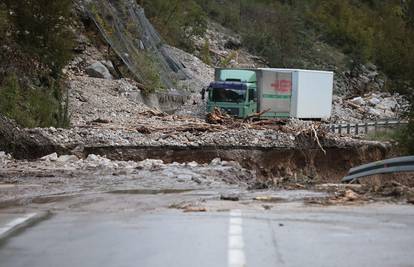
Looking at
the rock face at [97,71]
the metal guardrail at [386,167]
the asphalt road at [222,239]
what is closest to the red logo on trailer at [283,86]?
the rock face at [97,71]

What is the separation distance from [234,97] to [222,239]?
3571cm

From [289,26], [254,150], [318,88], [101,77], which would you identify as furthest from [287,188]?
[289,26]

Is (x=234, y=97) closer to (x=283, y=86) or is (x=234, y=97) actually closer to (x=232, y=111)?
(x=232, y=111)

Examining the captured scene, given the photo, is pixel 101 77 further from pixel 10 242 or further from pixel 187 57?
pixel 10 242

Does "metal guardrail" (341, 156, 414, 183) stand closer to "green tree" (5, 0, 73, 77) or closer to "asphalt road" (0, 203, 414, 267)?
"asphalt road" (0, 203, 414, 267)

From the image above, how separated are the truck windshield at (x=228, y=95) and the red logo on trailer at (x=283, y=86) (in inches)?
188

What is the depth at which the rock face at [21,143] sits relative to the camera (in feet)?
79.1

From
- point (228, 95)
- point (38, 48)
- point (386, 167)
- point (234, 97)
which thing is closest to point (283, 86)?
point (234, 97)

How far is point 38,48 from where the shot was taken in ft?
122

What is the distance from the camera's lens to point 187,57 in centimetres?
6906

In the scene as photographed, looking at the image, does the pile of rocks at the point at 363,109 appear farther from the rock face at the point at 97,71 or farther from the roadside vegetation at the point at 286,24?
the rock face at the point at 97,71

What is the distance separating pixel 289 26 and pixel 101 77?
5331 centimetres

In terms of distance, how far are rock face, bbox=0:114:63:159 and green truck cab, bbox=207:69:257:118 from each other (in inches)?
743

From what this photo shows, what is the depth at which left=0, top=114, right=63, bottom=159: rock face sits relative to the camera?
24.1m
